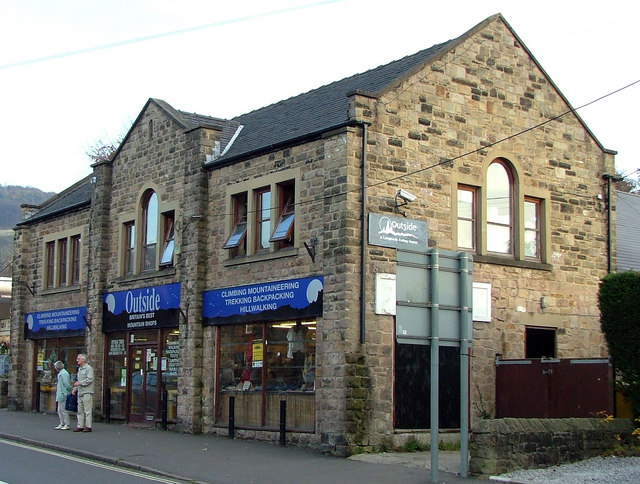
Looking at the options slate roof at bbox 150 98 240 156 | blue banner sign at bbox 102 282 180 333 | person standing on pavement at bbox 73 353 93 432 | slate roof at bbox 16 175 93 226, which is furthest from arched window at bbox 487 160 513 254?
slate roof at bbox 16 175 93 226

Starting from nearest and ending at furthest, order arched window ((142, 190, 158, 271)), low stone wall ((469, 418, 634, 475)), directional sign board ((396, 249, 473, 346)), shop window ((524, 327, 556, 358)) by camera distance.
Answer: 1. directional sign board ((396, 249, 473, 346))
2. low stone wall ((469, 418, 634, 475))
3. shop window ((524, 327, 556, 358))
4. arched window ((142, 190, 158, 271))

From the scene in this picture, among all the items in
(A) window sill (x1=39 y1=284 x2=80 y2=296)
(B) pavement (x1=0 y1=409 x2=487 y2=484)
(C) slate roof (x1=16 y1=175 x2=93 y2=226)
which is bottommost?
(B) pavement (x1=0 y1=409 x2=487 y2=484)

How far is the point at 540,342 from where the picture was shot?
790 inches

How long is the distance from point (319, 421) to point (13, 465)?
217 inches

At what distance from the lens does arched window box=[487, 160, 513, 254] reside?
64.5 ft

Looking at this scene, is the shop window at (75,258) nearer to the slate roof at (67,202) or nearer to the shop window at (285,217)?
the slate roof at (67,202)

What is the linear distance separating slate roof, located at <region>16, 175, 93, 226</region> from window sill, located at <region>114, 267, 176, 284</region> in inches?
134

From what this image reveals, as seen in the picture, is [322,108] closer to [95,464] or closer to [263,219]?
[263,219]

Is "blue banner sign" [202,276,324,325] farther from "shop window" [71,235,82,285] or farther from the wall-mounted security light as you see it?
"shop window" [71,235,82,285]

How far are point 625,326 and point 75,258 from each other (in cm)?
1751

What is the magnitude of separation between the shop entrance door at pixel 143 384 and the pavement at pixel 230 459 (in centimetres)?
178

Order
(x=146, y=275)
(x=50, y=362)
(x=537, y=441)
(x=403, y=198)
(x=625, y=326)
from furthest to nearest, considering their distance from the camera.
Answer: (x=50, y=362) → (x=146, y=275) → (x=403, y=198) → (x=625, y=326) → (x=537, y=441)

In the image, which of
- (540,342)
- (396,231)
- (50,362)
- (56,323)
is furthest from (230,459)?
(50,362)

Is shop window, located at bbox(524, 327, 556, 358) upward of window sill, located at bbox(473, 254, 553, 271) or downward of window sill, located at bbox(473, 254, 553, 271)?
downward
